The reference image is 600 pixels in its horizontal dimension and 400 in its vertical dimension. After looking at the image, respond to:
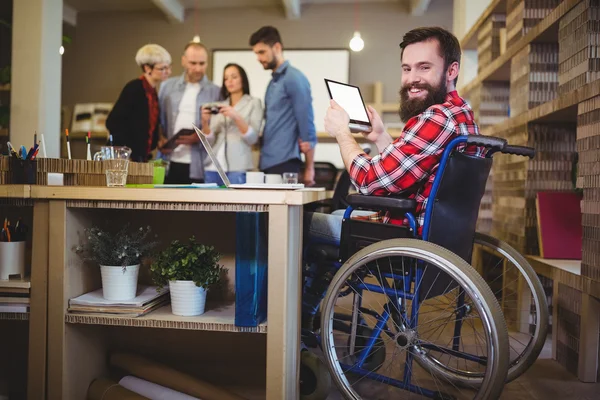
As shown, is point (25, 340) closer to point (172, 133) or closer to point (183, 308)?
point (183, 308)

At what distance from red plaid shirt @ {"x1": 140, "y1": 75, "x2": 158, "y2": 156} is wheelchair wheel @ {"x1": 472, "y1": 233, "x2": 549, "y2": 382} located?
206 cm

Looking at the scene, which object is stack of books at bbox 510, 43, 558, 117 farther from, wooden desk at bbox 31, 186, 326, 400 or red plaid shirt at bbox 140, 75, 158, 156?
red plaid shirt at bbox 140, 75, 158, 156

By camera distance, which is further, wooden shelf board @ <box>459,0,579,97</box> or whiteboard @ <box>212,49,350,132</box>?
whiteboard @ <box>212,49,350,132</box>

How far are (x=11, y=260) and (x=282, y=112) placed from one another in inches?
82.2

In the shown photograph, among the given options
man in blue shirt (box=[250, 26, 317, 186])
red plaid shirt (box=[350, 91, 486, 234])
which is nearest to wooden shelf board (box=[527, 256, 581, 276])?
red plaid shirt (box=[350, 91, 486, 234])

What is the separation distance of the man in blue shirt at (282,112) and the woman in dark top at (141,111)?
0.62 m

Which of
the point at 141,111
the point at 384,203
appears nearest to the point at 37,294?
the point at 384,203

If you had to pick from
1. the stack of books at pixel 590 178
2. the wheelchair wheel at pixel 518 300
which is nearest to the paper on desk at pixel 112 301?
the wheelchair wheel at pixel 518 300

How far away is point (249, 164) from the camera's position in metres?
3.42

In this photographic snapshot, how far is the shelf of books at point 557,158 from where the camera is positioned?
1899mm

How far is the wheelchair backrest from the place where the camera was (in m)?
1.46

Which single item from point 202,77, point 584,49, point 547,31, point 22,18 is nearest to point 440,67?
point 584,49

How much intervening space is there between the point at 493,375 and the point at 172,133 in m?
2.68

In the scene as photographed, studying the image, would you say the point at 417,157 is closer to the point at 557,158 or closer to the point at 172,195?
the point at 172,195
